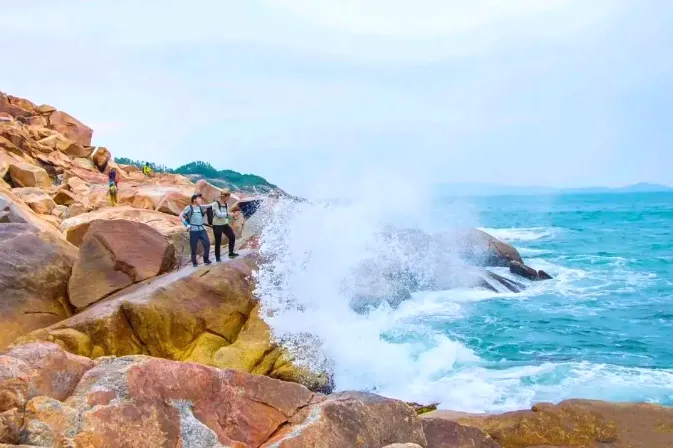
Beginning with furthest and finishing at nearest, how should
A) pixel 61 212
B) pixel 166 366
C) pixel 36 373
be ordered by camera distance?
pixel 61 212 → pixel 166 366 → pixel 36 373

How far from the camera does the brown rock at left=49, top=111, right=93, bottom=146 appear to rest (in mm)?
36844

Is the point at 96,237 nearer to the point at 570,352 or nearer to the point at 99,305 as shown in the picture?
the point at 99,305

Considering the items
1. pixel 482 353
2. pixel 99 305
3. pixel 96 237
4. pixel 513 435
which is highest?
pixel 96 237

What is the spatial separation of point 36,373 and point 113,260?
23.3ft

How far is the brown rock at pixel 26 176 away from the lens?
2242 centimetres

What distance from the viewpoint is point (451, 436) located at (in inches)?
222

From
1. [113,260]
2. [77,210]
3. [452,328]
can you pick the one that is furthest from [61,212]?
[452,328]

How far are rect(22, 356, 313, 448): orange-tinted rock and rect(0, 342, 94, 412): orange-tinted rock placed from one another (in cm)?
11

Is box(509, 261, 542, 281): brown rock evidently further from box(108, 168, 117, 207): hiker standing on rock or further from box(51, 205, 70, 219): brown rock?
box(51, 205, 70, 219): brown rock

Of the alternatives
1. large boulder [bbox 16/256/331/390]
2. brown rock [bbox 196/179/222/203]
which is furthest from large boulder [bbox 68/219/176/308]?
brown rock [bbox 196/179/222/203]

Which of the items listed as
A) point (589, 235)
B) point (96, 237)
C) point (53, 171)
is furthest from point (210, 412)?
point (589, 235)

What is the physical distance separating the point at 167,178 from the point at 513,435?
30130mm

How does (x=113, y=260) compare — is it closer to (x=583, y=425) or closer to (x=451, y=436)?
(x=451, y=436)

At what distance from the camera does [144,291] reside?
400 inches
